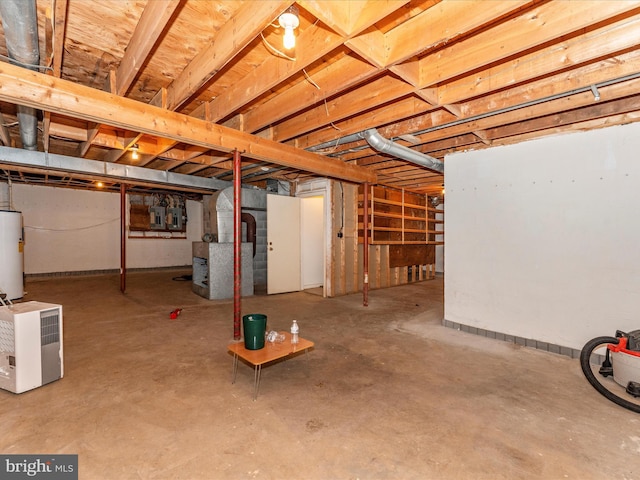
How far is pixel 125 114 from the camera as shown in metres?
2.65

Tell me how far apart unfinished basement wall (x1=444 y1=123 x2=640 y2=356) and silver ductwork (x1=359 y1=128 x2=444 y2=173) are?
0.32 m

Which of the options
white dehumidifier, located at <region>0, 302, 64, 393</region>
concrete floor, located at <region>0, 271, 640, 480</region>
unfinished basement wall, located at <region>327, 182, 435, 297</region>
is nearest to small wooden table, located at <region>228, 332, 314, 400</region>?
concrete floor, located at <region>0, 271, 640, 480</region>

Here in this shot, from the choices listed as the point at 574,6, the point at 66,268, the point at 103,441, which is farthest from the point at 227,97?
the point at 66,268

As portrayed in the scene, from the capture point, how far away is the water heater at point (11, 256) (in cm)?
518

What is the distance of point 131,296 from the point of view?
19.0 feet

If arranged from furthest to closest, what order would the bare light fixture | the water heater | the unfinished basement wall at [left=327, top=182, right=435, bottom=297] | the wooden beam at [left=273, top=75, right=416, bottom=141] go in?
1. the unfinished basement wall at [left=327, top=182, right=435, bottom=297]
2. the water heater
3. the wooden beam at [left=273, top=75, right=416, bottom=141]
4. the bare light fixture

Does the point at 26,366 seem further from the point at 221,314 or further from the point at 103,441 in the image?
the point at 221,314

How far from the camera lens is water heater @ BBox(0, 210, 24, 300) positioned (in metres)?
5.18

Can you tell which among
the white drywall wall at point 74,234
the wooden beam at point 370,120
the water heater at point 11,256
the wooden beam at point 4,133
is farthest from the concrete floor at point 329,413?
the white drywall wall at point 74,234

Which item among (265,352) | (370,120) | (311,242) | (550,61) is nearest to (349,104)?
(370,120)

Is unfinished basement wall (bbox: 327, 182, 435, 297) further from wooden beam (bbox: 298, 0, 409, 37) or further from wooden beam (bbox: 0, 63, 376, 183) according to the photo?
wooden beam (bbox: 298, 0, 409, 37)

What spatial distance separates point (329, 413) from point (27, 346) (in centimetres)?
230

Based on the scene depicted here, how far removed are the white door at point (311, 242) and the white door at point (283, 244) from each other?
0.19 meters

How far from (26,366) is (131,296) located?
3.80 metres
